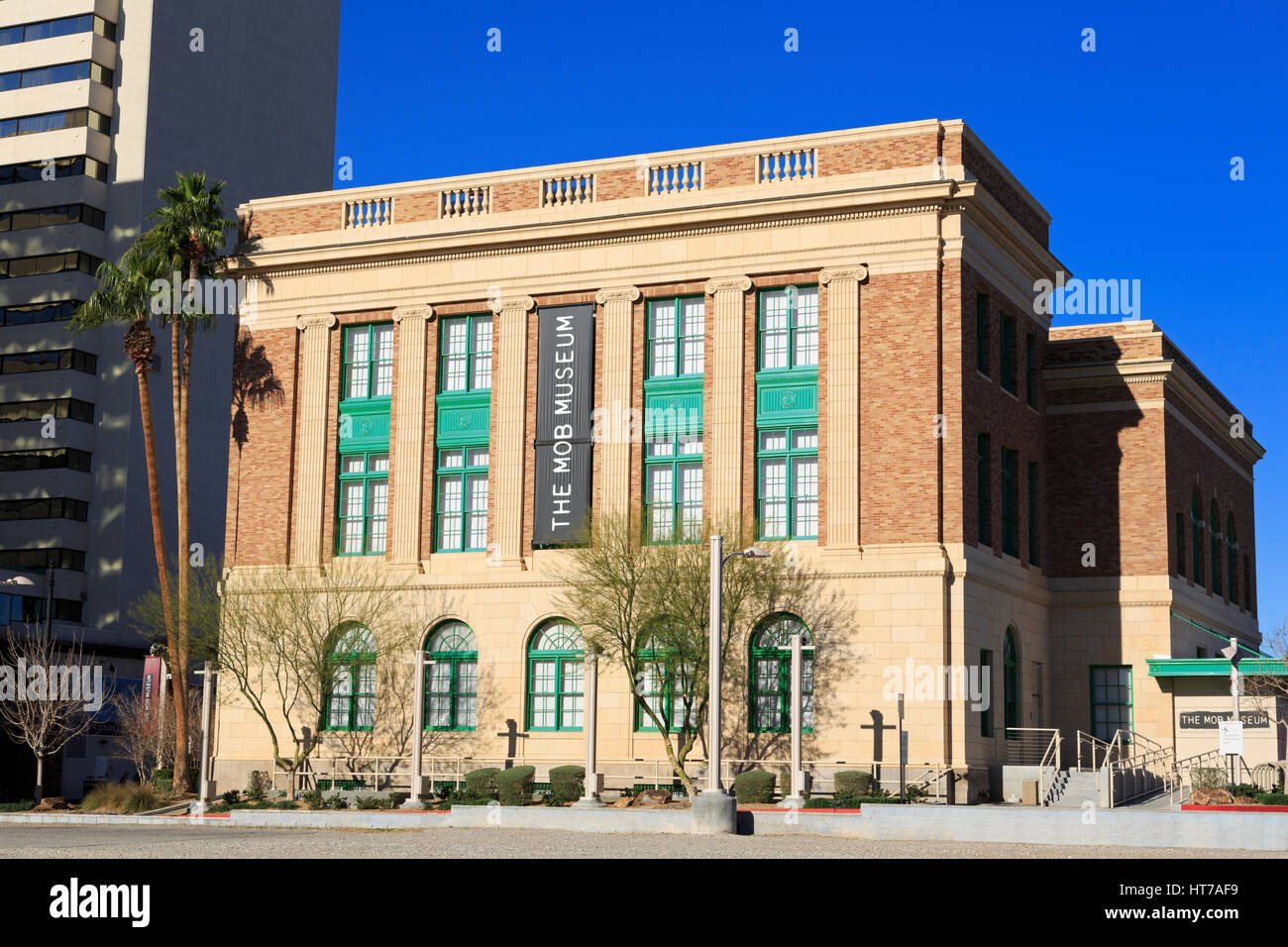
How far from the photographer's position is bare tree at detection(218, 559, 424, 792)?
45.8m

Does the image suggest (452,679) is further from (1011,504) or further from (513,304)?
(1011,504)

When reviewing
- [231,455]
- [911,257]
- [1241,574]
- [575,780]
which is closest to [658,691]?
[575,780]

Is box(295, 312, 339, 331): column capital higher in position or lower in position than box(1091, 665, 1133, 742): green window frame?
higher

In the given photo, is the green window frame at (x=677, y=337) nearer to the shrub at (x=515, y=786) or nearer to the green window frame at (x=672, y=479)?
the green window frame at (x=672, y=479)

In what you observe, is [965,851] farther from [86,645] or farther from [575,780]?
[86,645]

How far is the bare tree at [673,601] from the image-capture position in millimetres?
40281

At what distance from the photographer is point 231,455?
50.1m

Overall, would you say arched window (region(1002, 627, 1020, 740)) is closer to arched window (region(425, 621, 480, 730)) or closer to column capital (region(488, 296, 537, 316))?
arched window (region(425, 621, 480, 730))

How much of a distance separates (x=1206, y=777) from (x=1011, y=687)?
19.9ft

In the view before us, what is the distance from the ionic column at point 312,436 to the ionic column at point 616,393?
30.0ft

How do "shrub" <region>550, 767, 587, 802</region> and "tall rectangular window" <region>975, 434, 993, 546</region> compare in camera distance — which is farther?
"tall rectangular window" <region>975, 434, 993, 546</region>

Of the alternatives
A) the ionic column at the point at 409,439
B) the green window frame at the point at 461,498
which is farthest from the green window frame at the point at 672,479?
the ionic column at the point at 409,439

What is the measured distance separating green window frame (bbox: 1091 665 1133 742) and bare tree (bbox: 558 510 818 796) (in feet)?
39.1

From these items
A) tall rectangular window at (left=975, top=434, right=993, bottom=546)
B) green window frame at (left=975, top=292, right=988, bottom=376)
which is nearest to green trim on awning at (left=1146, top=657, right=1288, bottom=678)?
tall rectangular window at (left=975, top=434, right=993, bottom=546)
